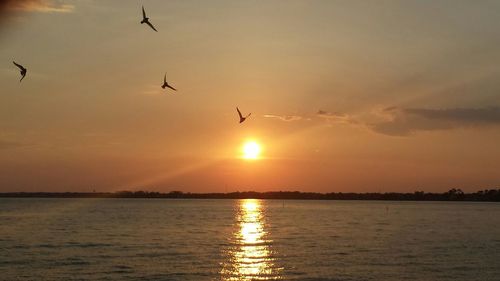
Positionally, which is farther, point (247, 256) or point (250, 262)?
point (247, 256)

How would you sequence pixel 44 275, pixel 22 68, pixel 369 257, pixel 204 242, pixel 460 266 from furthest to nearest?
pixel 204 242 < pixel 369 257 < pixel 460 266 < pixel 44 275 < pixel 22 68

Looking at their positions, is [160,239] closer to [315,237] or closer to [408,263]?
[315,237]

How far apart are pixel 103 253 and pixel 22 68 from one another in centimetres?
3054

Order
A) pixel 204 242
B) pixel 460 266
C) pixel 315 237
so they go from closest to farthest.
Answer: pixel 460 266
pixel 204 242
pixel 315 237

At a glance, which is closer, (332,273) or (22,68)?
(22,68)

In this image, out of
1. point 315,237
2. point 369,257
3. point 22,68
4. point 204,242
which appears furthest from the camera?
point 315,237

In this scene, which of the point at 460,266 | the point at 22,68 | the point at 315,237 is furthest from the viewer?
the point at 315,237

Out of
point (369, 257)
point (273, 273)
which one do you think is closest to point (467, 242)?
point (369, 257)

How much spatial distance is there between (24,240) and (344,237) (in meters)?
38.7

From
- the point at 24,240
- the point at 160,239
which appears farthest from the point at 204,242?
the point at 24,240

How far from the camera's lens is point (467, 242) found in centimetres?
7088

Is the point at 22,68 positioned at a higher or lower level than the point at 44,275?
higher

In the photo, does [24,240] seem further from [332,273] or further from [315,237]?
[332,273]

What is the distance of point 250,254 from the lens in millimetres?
56344
